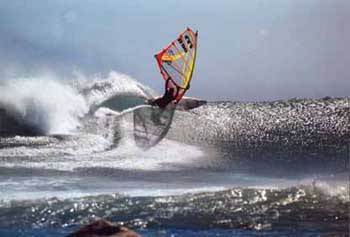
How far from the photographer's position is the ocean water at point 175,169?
15.3m

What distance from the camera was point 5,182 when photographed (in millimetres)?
21406

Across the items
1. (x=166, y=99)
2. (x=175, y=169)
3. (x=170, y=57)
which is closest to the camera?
(x=175, y=169)

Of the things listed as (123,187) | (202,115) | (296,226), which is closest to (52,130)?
(202,115)

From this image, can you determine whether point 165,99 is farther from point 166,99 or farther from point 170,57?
point 170,57

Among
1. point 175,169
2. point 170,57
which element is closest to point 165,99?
point 170,57

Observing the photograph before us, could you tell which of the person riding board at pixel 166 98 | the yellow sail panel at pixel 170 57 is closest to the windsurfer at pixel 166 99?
the person riding board at pixel 166 98

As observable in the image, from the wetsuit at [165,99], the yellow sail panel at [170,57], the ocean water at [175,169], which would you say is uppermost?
the yellow sail panel at [170,57]

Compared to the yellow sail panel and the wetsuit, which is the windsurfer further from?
the yellow sail panel

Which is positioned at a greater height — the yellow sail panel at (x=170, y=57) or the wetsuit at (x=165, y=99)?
the yellow sail panel at (x=170, y=57)

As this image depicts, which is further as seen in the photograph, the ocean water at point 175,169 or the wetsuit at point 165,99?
the wetsuit at point 165,99

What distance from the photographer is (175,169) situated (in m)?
25.2

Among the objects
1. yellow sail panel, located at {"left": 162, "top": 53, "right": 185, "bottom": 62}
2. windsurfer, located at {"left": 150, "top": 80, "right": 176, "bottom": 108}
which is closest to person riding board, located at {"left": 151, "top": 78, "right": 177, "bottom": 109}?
windsurfer, located at {"left": 150, "top": 80, "right": 176, "bottom": 108}

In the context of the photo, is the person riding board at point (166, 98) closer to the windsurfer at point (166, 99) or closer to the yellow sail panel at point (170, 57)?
the windsurfer at point (166, 99)

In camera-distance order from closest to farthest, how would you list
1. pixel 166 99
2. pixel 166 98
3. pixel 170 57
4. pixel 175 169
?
pixel 175 169 → pixel 170 57 → pixel 166 98 → pixel 166 99
